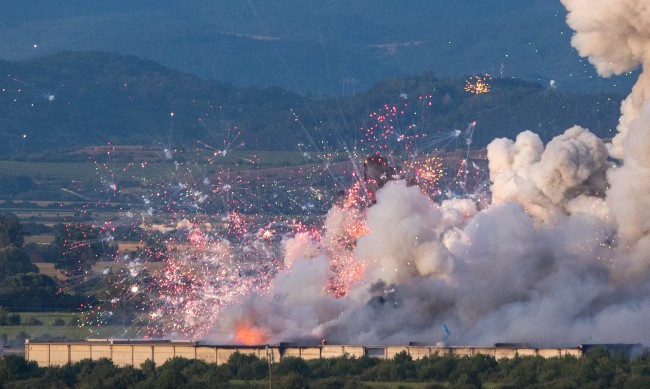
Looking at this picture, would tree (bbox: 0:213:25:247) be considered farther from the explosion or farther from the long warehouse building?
the explosion

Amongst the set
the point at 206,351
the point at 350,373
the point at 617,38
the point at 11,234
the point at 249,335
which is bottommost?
the point at 350,373

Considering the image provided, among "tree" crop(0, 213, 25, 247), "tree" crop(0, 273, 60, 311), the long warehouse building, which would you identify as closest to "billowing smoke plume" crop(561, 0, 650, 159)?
the long warehouse building

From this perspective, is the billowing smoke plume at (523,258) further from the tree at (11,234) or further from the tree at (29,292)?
the tree at (11,234)

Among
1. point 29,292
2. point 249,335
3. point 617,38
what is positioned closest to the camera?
point 617,38

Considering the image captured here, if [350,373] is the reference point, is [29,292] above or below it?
above

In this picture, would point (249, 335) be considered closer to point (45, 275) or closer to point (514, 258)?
point (514, 258)

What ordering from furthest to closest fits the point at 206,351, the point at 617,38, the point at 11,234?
1. the point at 11,234
2. the point at 206,351
3. the point at 617,38

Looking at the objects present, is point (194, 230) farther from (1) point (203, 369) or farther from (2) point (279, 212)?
(1) point (203, 369)

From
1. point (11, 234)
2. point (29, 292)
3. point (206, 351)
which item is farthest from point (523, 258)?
point (11, 234)

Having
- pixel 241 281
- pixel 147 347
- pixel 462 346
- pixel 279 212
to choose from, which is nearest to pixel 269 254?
pixel 241 281
